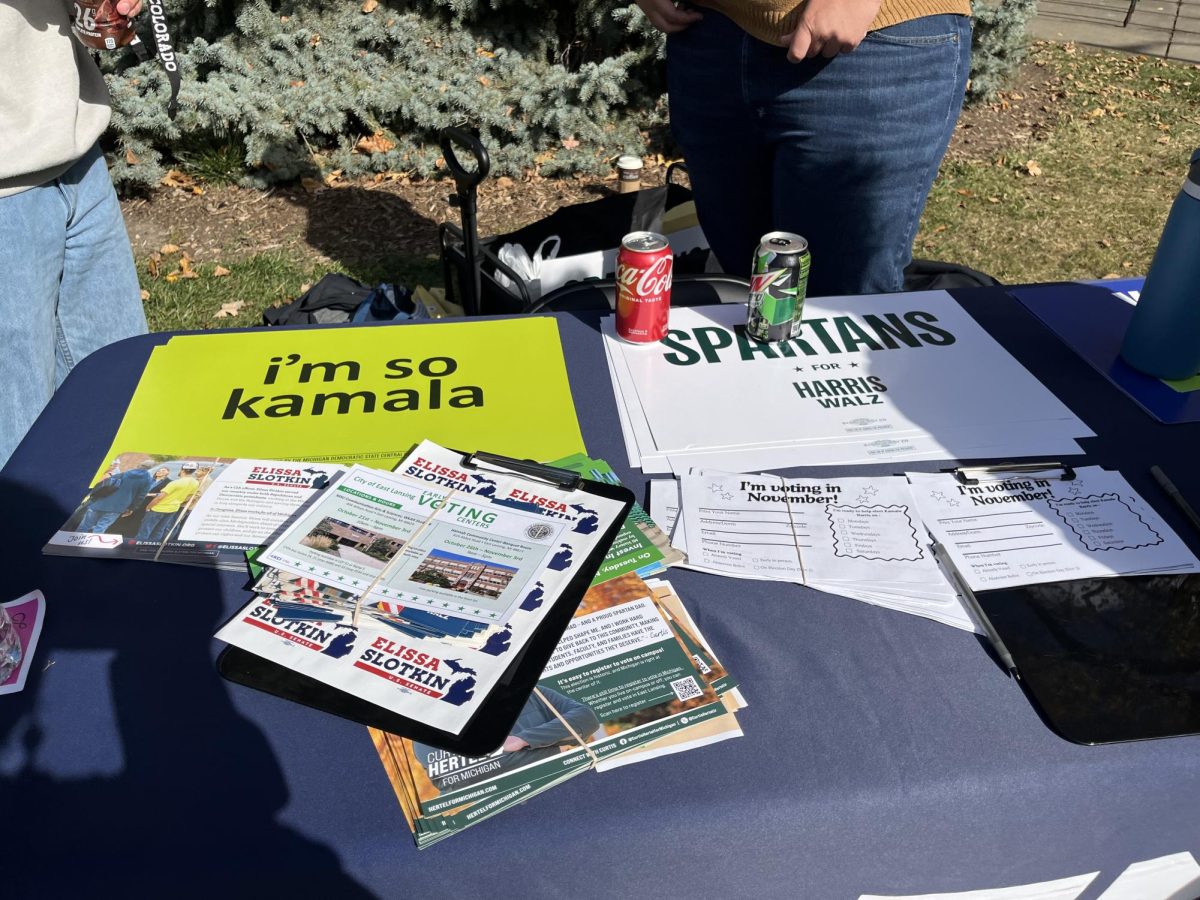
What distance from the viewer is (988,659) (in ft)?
3.16

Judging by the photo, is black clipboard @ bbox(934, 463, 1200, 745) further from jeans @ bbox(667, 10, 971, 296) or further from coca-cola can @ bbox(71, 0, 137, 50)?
coca-cola can @ bbox(71, 0, 137, 50)

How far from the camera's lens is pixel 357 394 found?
137 cm

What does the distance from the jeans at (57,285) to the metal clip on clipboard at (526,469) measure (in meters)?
0.96

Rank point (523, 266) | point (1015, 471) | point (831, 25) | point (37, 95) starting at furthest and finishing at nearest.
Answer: point (523, 266) < point (37, 95) < point (831, 25) < point (1015, 471)

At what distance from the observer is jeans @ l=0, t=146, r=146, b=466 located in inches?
61.8

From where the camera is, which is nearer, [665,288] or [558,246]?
[665,288]

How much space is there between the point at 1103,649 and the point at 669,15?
130 cm

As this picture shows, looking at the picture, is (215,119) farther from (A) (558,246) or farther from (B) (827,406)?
(B) (827,406)

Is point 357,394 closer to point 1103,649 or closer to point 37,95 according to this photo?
point 37,95

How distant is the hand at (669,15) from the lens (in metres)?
1.65

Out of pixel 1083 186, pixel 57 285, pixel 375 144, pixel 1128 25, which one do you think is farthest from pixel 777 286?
pixel 1128 25

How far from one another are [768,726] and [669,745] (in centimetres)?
10

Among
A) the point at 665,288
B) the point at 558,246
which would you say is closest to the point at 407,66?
the point at 558,246

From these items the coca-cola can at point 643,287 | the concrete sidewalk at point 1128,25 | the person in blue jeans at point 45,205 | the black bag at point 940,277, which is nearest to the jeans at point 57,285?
the person in blue jeans at point 45,205
